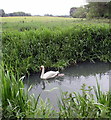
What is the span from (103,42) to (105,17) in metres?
0.48

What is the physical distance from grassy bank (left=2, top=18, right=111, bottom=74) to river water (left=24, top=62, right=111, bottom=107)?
0.51 feet

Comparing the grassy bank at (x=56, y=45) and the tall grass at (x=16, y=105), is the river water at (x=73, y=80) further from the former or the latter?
the tall grass at (x=16, y=105)

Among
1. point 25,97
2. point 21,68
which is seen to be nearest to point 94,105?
point 25,97

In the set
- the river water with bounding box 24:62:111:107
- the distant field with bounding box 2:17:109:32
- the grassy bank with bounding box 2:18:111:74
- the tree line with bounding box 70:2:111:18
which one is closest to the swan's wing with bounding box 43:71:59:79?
the river water with bounding box 24:62:111:107

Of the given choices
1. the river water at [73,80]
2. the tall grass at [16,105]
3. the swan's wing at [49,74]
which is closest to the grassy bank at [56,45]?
the river water at [73,80]

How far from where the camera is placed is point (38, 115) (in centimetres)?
151

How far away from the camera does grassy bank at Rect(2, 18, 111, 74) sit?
10.9 ft

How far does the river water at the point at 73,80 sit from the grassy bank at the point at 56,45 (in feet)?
→ 0.51

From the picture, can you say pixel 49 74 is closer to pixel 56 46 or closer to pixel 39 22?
pixel 56 46

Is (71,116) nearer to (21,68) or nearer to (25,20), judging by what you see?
(21,68)

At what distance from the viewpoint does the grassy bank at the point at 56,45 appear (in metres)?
3.33

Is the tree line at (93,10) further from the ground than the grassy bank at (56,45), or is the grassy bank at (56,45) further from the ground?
the tree line at (93,10)

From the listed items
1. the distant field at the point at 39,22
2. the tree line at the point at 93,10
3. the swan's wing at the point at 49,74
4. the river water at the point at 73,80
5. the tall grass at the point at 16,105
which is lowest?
the river water at the point at 73,80

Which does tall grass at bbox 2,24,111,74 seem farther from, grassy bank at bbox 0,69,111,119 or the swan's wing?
grassy bank at bbox 0,69,111,119
